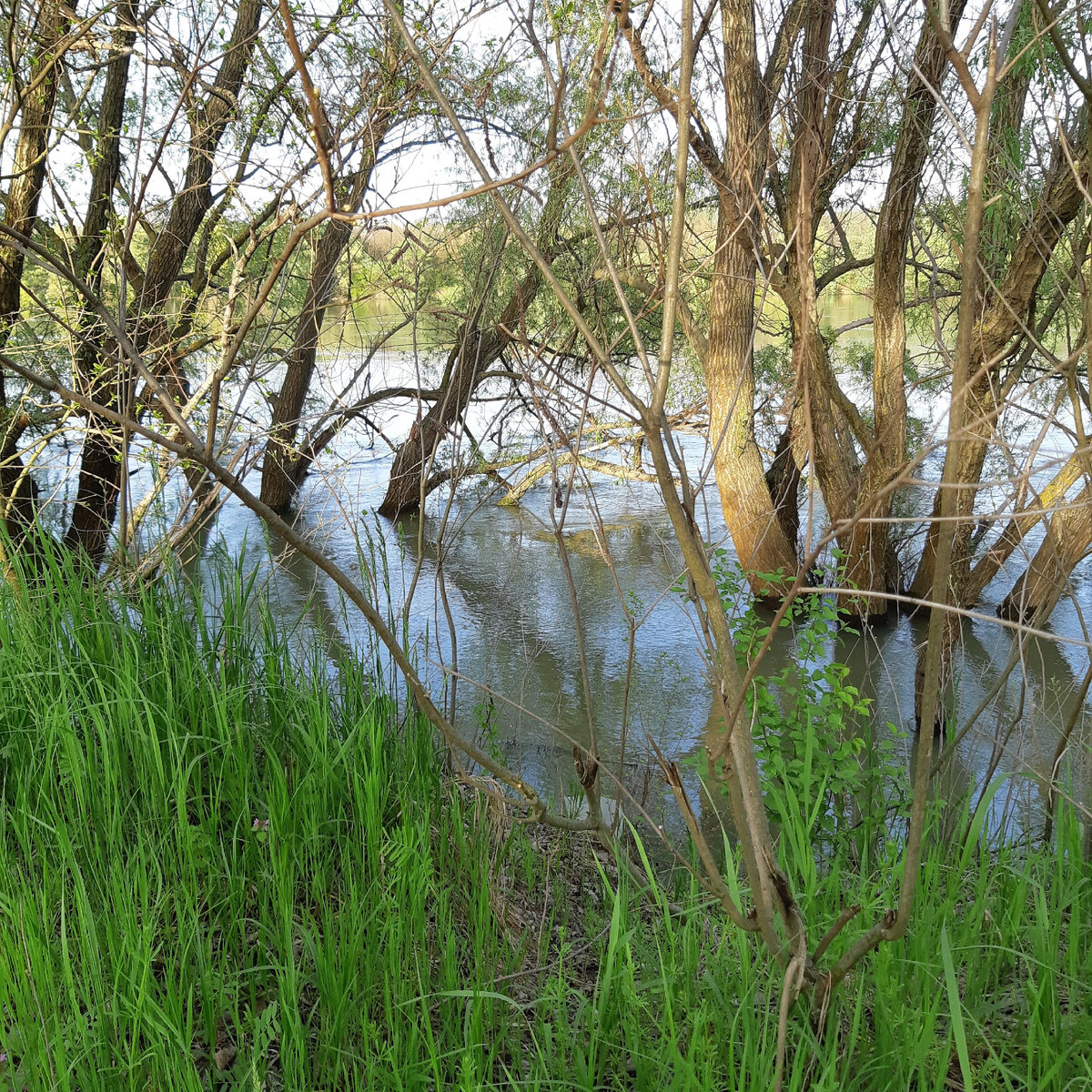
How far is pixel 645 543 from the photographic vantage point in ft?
21.5

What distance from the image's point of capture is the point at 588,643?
495 centimetres

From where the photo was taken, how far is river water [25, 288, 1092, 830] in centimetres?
309

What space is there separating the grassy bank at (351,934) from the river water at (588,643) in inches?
15.4

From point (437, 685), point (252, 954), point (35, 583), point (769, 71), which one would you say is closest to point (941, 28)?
point (252, 954)

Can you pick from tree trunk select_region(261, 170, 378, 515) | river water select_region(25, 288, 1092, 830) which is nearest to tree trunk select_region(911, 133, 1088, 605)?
river water select_region(25, 288, 1092, 830)

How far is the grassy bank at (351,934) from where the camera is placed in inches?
58.4

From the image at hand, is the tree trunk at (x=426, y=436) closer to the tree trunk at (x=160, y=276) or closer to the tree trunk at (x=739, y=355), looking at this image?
the tree trunk at (x=739, y=355)

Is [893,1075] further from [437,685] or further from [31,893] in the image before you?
[437,685]

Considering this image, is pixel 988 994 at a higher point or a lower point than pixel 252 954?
lower

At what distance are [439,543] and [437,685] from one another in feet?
4.48

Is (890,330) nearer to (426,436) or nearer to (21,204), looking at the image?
(426,436)

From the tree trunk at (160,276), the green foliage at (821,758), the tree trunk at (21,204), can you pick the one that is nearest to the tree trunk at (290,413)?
the tree trunk at (160,276)

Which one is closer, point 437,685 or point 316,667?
point 316,667

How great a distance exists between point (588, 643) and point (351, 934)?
3.26 meters
